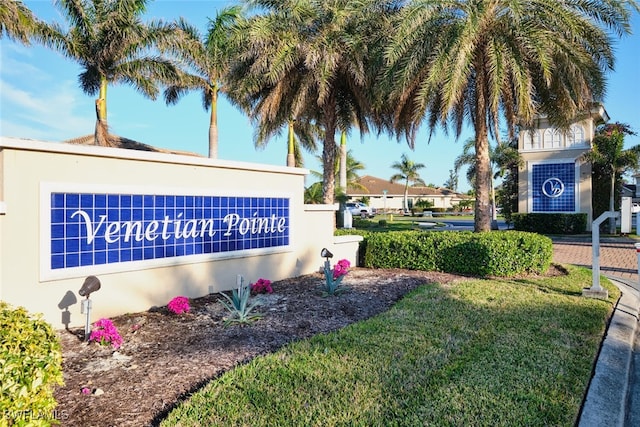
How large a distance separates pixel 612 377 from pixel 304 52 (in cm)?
1190

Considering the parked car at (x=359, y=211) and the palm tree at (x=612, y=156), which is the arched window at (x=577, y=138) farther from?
the parked car at (x=359, y=211)

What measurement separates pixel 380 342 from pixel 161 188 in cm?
426

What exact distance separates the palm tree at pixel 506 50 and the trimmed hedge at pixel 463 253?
3.22m

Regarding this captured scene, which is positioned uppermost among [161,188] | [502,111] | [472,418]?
[502,111]

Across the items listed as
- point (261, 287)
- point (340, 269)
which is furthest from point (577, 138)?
point (261, 287)

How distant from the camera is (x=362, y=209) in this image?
46656 mm

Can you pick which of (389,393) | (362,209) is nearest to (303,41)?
(389,393)

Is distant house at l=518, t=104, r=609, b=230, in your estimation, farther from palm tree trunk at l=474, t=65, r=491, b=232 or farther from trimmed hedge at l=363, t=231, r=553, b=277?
trimmed hedge at l=363, t=231, r=553, b=277

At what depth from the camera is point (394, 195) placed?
68.9m

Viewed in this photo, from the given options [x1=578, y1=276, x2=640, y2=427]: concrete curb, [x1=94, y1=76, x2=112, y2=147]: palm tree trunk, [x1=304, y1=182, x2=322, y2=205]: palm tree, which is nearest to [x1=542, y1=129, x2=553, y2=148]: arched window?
[x1=304, y1=182, x2=322, y2=205]: palm tree

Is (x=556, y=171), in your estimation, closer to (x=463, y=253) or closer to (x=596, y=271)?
(x=463, y=253)

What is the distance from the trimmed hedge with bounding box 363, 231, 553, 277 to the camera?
962 cm

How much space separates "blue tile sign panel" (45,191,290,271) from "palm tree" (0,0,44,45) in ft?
42.1

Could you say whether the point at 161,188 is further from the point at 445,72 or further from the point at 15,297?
the point at 445,72
